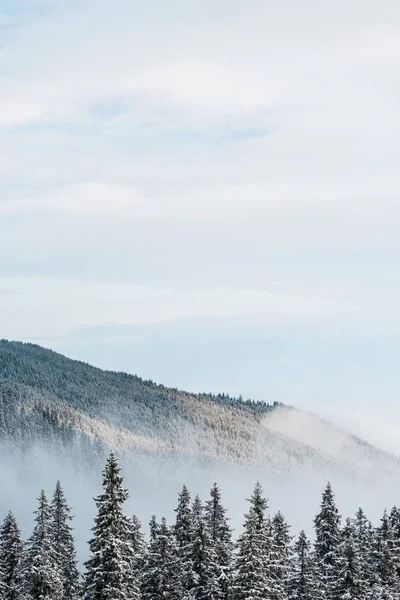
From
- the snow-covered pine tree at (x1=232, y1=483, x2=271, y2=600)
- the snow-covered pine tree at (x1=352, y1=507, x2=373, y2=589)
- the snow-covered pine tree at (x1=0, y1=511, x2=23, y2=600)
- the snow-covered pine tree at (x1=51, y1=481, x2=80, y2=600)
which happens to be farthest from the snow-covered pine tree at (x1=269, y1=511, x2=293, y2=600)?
the snow-covered pine tree at (x1=0, y1=511, x2=23, y2=600)

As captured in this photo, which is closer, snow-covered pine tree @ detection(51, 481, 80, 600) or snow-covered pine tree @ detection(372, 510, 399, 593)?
snow-covered pine tree @ detection(372, 510, 399, 593)

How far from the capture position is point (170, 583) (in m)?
66.4

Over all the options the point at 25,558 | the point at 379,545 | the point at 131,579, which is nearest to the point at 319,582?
the point at 379,545

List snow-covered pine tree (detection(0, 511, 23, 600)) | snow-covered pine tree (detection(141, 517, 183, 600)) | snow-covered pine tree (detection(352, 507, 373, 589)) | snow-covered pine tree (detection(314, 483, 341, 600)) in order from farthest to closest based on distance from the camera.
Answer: snow-covered pine tree (detection(314, 483, 341, 600)), snow-covered pine tree (detection(352, 507, 373, 589)), snow-covered pine tree (detection(0, 511, 23, 600)), snow-covered pine tree (detection(141, 517, 183, 600))

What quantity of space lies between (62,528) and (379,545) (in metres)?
26.1

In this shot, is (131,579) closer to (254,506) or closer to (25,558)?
(254,506)

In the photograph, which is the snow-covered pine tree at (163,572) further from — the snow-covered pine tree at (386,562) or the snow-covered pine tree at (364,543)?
the snow-covered pine tree at (386,562)

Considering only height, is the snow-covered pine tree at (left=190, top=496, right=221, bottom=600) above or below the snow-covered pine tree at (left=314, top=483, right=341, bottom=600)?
below

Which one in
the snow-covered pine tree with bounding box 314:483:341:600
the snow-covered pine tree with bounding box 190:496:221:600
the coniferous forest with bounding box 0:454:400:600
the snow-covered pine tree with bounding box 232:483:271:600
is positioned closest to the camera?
the coniferous forest with bounding box 0:454:400:600

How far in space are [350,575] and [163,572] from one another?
1277cm

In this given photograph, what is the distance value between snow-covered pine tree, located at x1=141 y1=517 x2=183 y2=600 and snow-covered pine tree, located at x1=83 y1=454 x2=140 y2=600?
1021 cm

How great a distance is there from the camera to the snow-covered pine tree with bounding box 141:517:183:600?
66188mm

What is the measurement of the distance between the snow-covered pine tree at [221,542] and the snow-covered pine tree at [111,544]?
12129 millimetres

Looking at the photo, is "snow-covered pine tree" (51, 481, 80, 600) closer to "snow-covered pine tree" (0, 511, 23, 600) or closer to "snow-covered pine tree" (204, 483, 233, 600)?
"snow-covered pine tree" (0, 511, 23, 600)
